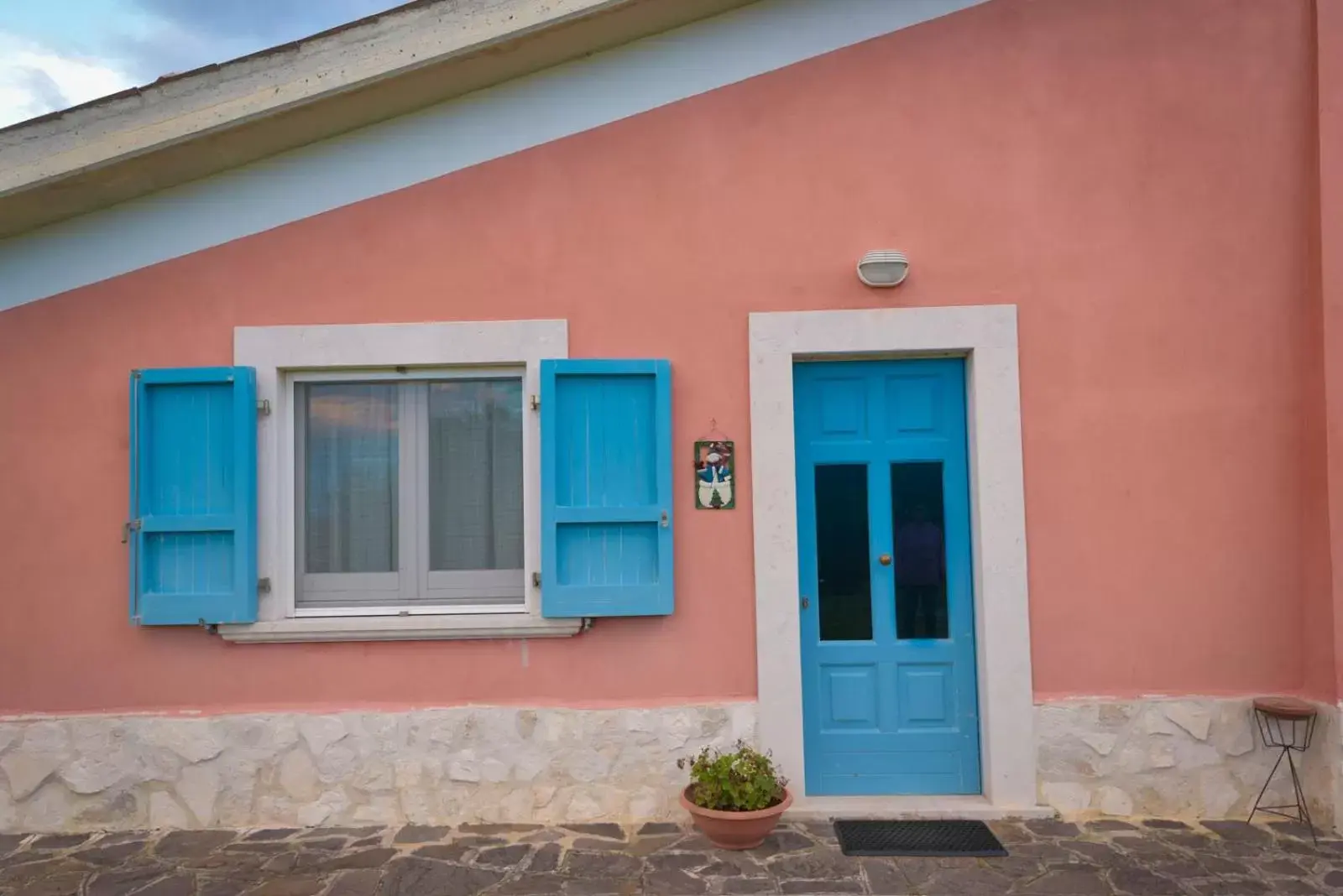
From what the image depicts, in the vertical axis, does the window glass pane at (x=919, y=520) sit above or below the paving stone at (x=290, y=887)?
above

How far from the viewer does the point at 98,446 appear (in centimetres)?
444

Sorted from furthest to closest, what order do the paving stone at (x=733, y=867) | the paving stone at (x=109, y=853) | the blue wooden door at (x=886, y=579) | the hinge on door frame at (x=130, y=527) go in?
1. the blue wooden door at (x=886, y=579)
2. the hinge on door frame at (x=130, y=527)
3. the paving stone at (x=109, y=853)
4. the paving stone at (x=733, y=867)

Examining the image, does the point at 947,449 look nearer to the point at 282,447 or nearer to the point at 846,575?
the point at 846,575

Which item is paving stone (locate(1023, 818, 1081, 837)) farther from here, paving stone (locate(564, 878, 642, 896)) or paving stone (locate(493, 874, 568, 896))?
paving stone (locate(493, 874, 568, 896))

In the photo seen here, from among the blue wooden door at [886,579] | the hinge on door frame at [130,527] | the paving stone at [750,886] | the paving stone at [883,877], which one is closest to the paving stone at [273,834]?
the hinge on door frame at [130,527]

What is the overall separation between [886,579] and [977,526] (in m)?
0.52

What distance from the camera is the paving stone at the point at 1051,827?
4113 millimetres

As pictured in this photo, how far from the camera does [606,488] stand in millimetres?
4375

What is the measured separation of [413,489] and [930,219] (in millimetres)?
2925

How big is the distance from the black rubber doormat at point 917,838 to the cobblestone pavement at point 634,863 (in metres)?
0.06

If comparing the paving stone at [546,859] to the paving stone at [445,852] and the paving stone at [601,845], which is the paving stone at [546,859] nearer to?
the paving stone at [601,845]

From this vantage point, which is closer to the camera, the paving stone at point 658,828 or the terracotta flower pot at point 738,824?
the terracotta flower pot at point 738,824

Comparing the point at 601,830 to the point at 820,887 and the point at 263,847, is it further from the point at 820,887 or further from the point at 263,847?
the point at 263,847

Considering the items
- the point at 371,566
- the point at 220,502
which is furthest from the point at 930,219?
the point at 220,502
